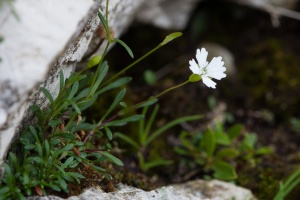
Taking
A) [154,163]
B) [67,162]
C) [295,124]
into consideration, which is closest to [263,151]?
[295,124]

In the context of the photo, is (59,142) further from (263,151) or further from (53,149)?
(263,151)

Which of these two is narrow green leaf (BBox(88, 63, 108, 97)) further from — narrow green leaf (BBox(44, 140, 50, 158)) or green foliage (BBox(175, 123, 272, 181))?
green foliage (BBox(175, 123, 272, 181))

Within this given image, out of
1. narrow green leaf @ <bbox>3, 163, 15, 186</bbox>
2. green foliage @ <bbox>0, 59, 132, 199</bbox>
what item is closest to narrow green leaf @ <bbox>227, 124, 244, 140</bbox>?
green foliage @ <bbox>0, 59, 132, 199</bbox>

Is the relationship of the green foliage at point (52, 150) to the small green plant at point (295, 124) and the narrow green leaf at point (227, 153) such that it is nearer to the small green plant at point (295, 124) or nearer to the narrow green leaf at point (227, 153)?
the narrow green leaf at point (227, 153)

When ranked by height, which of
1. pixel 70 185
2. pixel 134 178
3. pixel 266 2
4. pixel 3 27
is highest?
pixel 266 2

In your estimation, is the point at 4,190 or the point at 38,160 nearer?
the point at 4,190

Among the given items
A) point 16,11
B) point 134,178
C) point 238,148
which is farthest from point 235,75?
point 16,11

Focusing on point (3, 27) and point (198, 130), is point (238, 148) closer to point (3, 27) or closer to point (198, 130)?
point (198, 130)

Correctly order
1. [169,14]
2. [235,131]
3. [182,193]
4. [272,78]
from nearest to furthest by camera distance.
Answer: [182,193], [235,131], [272,78], [169,14]
